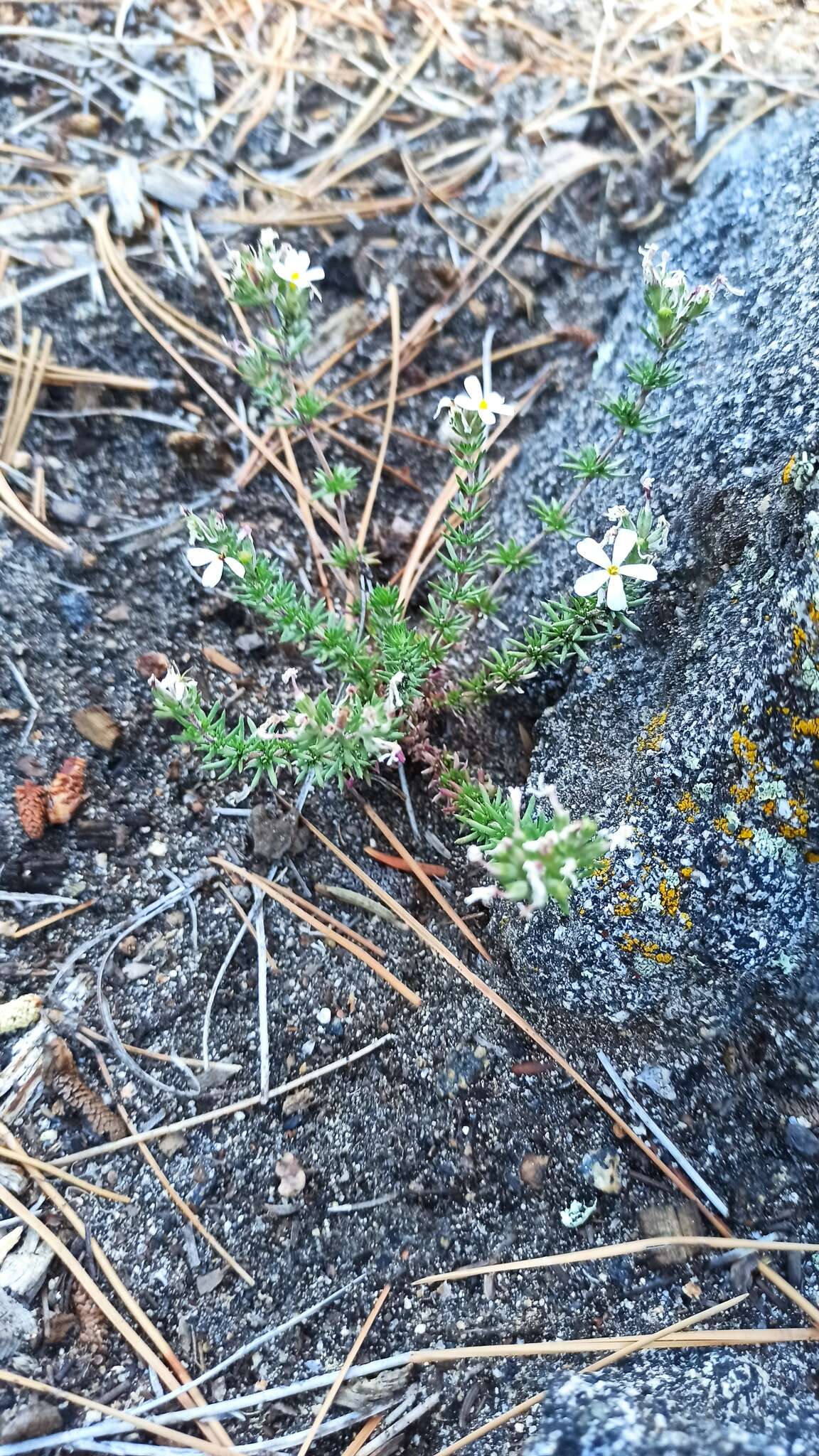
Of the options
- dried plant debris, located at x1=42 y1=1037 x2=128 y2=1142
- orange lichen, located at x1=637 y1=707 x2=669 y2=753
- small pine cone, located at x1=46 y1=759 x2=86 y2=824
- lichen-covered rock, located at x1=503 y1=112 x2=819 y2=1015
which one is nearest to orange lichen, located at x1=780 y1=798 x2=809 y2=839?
lichen-covered rock, located at x1=503 y1=112 x2=819 y2=1015

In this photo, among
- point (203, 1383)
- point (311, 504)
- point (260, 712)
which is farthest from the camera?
point (311, 504)

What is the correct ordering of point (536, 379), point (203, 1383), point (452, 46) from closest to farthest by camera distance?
point (203, 1383) → point (536, 379) → point (452, 46)

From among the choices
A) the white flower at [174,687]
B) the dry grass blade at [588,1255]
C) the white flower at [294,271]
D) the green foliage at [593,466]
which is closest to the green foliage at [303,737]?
the white flower at [174,687]

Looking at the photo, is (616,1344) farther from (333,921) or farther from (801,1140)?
(333,921)

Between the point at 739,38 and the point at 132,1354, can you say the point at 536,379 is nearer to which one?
the point at 739,38

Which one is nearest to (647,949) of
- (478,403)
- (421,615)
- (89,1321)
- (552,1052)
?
(552,1052)

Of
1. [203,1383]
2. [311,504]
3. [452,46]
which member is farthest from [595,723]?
[452,46]
